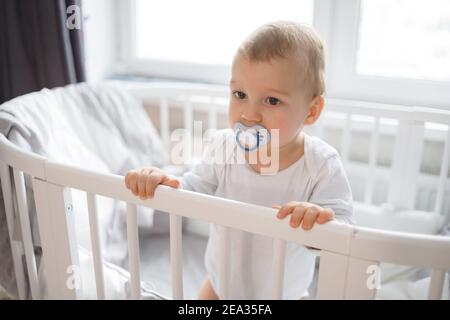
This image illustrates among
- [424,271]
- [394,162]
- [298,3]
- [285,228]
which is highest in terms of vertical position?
[298,3]

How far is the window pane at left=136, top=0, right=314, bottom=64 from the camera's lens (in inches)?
63.0

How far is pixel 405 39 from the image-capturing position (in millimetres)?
1438

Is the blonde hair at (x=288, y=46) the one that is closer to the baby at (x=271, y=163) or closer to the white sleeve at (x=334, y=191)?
the baby at (x=271, y=163)

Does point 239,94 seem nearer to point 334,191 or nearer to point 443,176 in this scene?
point 334,191

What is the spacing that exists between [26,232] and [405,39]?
1.20m

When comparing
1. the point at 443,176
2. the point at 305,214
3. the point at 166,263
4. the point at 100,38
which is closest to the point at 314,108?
the point at 305,214

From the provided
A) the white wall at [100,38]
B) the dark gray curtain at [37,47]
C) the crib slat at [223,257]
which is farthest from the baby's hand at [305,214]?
the white wall at [100,38]

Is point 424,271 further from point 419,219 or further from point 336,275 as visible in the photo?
point 336,275

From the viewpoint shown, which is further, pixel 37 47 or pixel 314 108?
pixel 37 47

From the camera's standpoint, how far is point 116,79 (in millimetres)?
1844

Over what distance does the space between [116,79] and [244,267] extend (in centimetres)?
112

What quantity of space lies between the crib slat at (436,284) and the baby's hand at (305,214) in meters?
0.15

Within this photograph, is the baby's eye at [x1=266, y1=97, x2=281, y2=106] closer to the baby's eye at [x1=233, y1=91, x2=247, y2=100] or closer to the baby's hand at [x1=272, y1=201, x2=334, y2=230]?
the baby's eye at [x1=233, y1=91, x2=247, y2=100]

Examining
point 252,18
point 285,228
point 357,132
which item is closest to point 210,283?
point 285,228
